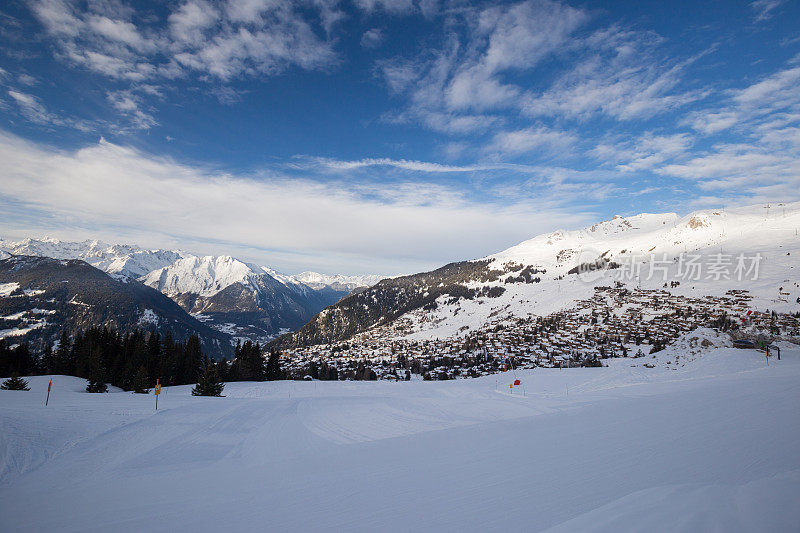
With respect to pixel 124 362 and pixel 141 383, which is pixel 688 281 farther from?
pixel 124 362

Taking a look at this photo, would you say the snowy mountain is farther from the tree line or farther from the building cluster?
the tree line

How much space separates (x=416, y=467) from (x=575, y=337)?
81469 mm

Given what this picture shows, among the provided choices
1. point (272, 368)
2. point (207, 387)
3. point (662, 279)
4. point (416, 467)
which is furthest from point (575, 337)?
point (416, 467)

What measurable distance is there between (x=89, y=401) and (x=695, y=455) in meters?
23.8

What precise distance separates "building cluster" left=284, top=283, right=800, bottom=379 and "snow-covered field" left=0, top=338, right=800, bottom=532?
38.8 m

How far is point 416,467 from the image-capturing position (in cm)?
756

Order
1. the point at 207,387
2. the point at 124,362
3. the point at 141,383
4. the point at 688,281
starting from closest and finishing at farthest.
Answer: the point at 207,387, the point at 141,383, the point at 124,362, the point at 688,281

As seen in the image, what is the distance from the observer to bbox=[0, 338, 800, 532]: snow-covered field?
489 centimetres

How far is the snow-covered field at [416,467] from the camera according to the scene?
4.89 metres

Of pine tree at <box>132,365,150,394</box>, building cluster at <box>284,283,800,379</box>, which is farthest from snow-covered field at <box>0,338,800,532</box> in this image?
building cluster at <box>284,283,800,379</box>

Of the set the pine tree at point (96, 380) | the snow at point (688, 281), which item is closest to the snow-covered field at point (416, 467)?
the pine tree at point (96, 380)

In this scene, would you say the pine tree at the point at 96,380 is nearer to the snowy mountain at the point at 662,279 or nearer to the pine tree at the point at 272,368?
the pine tree at the point at 272,368

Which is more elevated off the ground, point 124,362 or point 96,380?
point 96,380

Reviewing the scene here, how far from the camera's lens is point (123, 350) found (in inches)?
1425
